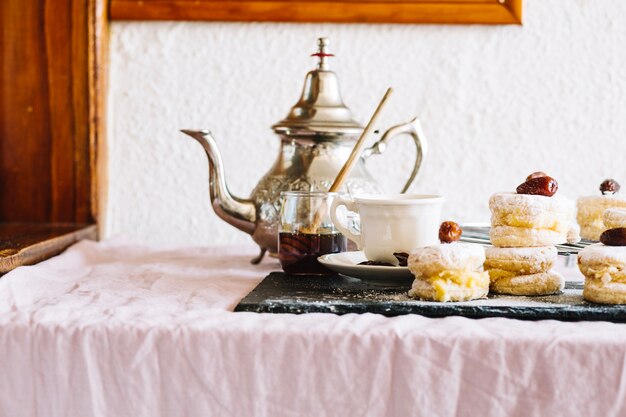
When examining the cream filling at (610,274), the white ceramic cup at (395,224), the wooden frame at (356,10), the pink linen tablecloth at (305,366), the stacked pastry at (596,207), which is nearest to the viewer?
the pink linen tablecloth at (305,366)

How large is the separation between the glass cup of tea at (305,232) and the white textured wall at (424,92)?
530mm

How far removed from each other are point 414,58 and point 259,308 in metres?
0.84

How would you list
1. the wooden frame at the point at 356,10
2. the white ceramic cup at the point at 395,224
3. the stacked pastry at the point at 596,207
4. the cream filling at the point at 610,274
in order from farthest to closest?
1. the wooden frame at the point at 356,10
2. the stacked pastry at the point at 596,207
3. the white ceramic cup at the point at 395,224
4. the cream filling at the point at 610,274

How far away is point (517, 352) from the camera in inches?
26.7

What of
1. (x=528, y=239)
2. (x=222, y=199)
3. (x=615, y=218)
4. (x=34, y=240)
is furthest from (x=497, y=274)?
(x=34, y=240)

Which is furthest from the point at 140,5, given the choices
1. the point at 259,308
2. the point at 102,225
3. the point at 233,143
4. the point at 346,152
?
the point at 259,308

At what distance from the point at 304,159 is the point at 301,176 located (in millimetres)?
25

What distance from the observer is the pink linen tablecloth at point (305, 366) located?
677mm

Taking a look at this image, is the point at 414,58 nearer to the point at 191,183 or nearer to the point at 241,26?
the point at 241,26

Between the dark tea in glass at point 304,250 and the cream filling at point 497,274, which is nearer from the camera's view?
the cream filling at point 497,274

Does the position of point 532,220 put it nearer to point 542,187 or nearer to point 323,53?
point 542,187

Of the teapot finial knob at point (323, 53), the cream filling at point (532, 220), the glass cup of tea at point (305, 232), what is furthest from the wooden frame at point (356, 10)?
the cream filling at point (532, 220)

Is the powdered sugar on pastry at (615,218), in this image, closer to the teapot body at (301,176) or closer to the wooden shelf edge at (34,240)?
the teapot body at (301,176)

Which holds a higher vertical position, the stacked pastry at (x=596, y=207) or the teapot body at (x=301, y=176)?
the teapot body at (x=301, y=176)
